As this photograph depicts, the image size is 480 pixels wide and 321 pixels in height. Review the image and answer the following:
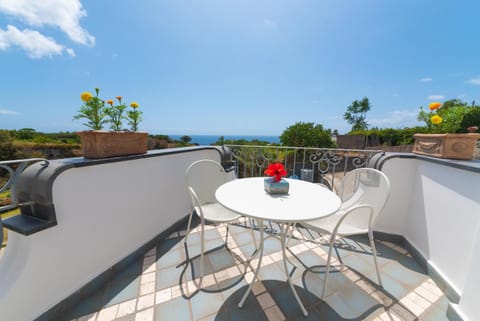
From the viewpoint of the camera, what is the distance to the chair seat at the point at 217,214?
160cm

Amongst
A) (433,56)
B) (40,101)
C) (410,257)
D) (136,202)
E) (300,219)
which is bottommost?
(410,257)

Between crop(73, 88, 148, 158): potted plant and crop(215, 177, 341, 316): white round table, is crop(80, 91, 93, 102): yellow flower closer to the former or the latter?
crop(73, 88, 148, 158): potted plant

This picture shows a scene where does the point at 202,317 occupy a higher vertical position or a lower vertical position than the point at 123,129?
lower

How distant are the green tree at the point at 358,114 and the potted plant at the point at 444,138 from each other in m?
34.6

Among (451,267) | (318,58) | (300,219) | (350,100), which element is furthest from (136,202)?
(350,100)

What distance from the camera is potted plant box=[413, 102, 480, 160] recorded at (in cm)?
147

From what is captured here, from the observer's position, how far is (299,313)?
1.22 m

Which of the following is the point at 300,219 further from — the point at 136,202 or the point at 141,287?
the point at 136,202

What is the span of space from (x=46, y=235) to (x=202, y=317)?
116 cm

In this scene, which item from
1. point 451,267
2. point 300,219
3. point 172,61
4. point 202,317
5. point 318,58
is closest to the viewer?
point 300,219

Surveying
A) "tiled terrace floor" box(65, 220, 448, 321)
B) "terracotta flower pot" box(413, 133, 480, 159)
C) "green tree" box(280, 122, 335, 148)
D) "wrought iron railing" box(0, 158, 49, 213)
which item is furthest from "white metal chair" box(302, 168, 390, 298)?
"green tree" box(280, 122, 335, 148)

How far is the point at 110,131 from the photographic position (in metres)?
1.48

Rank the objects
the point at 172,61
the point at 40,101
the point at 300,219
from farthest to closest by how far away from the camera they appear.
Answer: the point at 40,101 → the point at 172,61 → the point at 300,219

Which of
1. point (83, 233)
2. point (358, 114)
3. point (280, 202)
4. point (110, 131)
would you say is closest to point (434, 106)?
point (280, 202)
